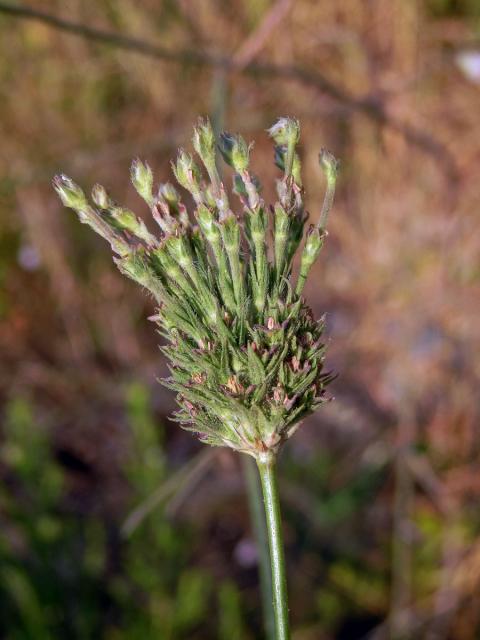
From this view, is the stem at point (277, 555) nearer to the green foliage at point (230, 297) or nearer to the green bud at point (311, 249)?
the green foliage at point (230, 297)

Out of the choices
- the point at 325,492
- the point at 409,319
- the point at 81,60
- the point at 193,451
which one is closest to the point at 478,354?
the point at 409,319

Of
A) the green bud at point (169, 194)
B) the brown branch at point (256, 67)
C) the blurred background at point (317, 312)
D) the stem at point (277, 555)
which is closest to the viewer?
the stem at point (277, 555)

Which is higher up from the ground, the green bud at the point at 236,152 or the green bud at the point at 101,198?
the green bud at the point at 236,152

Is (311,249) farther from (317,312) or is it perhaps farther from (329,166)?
(317,312)

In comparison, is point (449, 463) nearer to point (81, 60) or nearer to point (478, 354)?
point (478, 354)

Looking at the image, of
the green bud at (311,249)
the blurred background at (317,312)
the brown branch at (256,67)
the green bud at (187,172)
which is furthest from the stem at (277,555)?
the blurred background at (317,312)

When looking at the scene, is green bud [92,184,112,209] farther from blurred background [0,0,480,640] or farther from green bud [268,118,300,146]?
blurred background [0,0,480,640]

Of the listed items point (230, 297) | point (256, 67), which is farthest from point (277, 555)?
point (256, 67)
